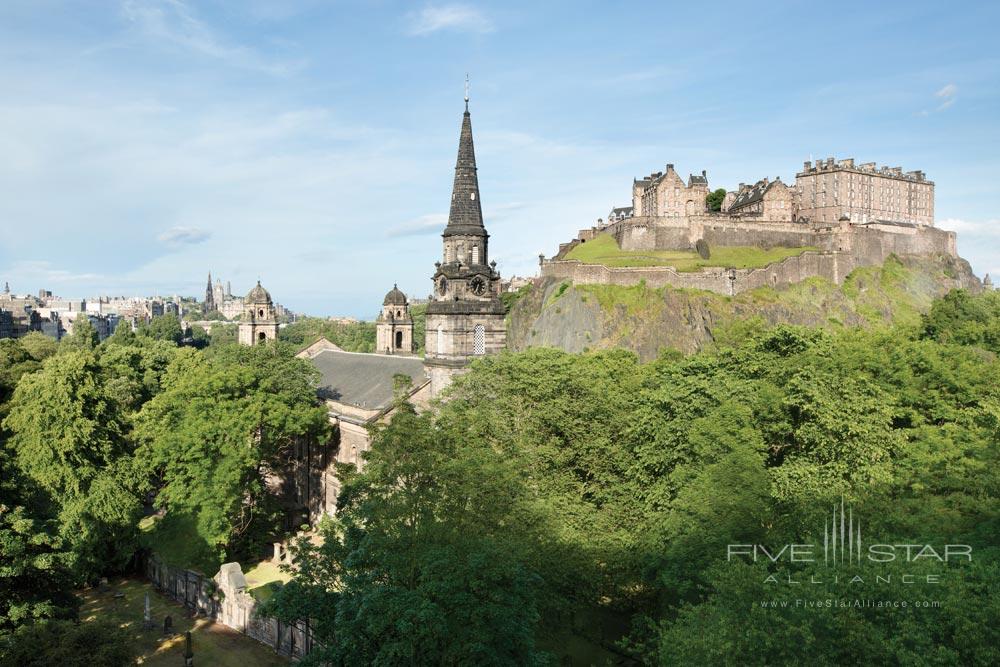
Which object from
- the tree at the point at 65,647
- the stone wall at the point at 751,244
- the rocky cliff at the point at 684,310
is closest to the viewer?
the tree at the point at 65,647

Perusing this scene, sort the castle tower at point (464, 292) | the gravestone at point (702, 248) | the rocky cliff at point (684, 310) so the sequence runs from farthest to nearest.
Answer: the gravestone at point (702, 248) → the rocky cliff at point (684, 310) → the castle tower at point (464, 292)

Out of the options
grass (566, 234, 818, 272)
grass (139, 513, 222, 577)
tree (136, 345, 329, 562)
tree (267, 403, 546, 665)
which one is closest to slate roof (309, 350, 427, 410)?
tree (136, 345, 329, 562)

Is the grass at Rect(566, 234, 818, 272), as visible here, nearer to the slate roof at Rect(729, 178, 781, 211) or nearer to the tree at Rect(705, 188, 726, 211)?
the slate roof at Rect(729, 178, 781, 211)

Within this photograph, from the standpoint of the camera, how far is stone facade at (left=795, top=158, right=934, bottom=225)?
98.9 metres

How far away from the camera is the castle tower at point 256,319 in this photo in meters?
58.9

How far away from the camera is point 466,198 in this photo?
123 feet

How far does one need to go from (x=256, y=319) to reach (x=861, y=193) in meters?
86.4

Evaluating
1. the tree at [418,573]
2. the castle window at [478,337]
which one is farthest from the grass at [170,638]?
the castle window at [478,337]

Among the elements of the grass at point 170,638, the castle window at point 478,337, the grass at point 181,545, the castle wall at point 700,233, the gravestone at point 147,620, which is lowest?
the grass at point 170,638

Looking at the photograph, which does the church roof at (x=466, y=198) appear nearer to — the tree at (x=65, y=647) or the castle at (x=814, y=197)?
the tree at (x=65, y=647)

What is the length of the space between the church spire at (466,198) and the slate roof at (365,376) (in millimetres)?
8785

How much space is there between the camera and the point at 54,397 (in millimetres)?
31141

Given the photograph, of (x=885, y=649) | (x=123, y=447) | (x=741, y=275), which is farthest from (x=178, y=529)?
(x=741, y=275)

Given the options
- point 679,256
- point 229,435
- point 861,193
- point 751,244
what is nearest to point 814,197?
point 861,193
